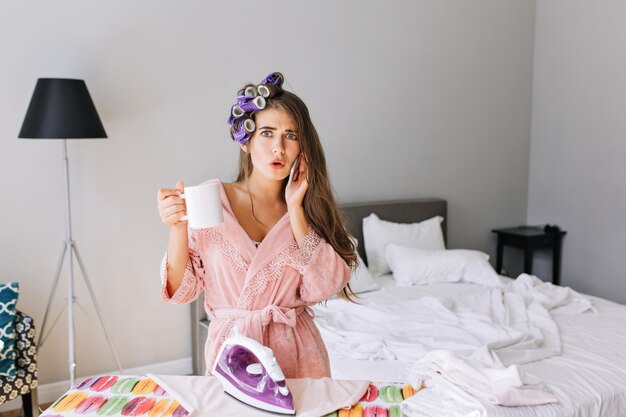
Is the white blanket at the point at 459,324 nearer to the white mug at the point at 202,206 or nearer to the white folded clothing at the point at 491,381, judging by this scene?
the white folded clothing at the point at 491,381

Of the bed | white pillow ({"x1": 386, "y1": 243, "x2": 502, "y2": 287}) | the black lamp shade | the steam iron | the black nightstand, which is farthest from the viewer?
the black nightstand

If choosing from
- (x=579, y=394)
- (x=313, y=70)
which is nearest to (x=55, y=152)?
(x=313, y=70)

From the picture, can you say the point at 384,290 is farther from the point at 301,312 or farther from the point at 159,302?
the point at 301,312

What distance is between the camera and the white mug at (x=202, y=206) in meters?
1.31

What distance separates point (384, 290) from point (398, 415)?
233 centimetres

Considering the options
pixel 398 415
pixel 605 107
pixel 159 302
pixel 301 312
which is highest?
pixel 605 107

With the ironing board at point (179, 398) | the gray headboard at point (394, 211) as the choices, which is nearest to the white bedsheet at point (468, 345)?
the gray headboard at point (394, 211)

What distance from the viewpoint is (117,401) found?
1.31 m

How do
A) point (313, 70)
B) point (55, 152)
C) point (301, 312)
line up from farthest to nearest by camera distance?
point (313, 70)
point (55, 152)
point (301, 312)

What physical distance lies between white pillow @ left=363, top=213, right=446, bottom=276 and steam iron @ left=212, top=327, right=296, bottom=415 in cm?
267

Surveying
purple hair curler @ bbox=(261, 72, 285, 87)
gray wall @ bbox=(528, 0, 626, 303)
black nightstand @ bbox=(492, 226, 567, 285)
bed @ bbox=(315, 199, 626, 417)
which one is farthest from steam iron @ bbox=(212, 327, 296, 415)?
gray wall @ bbox=(528, 0, 626, 303)

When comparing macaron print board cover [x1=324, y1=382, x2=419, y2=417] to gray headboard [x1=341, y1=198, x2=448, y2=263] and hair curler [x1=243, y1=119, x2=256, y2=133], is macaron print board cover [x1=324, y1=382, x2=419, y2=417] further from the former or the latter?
gray headboard [x1=341, y1=198, x2=448, y2=263]

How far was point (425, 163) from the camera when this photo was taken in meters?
4.46

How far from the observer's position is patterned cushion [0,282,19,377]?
2.65 m
